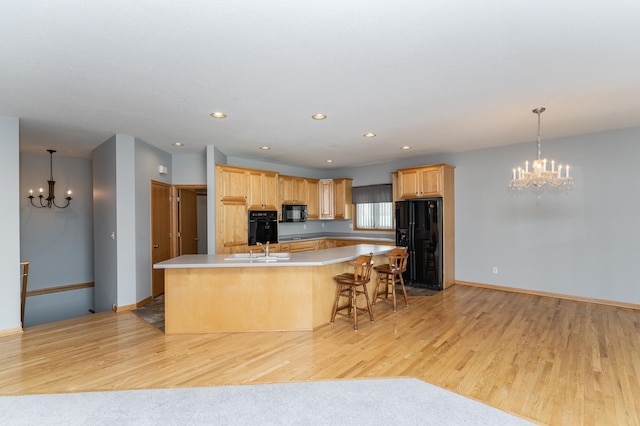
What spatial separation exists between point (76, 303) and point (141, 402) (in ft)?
17.0

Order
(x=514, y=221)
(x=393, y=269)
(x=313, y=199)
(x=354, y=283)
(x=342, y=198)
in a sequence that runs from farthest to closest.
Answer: (x=342, y=198), (x=313, y=199), (x=514, y=221), (x=393, y=269), (x=354, y=283)

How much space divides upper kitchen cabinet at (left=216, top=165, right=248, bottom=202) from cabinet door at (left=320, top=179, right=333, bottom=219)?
99.1 inches

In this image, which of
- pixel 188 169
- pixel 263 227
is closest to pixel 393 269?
pixel 263 227

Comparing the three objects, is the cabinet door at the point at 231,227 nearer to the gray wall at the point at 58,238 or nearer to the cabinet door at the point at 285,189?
the cabinet door at the point at 285,189

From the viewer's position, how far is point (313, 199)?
297 inches

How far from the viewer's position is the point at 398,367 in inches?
113

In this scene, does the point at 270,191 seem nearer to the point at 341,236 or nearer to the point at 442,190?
the point at 341,236

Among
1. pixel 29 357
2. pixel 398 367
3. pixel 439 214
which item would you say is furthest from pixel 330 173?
pixel 29 357

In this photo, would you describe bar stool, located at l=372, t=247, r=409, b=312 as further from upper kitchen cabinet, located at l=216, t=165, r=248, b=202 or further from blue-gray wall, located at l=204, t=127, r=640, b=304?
upper kitchen cabinet, located at l=216, t=165, r=248, b=202

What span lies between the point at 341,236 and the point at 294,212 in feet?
5.48

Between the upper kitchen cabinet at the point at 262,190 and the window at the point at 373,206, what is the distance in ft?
7.68

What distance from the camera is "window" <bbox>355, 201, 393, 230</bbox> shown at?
7.34 meters

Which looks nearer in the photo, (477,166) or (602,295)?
(602,295)

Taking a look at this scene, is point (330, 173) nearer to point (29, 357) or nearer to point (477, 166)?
point (477, 166)
